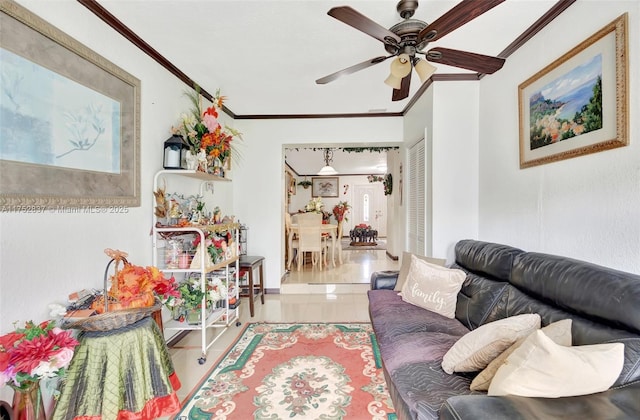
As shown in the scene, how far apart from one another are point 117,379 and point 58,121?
1.33 metres

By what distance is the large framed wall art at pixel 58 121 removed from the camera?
1.30 metres

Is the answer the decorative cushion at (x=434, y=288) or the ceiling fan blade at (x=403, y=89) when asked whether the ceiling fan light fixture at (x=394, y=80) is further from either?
the decorative cushion at (x=434, y=288)

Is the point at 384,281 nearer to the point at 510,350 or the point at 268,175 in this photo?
the point at 510,350

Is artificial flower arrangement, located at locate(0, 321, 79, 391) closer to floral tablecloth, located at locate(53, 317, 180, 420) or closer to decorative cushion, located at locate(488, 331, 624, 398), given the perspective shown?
floral tablecloth, located at locate(53, 317, 180, 420)

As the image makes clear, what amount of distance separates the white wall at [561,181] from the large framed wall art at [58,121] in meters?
2.83

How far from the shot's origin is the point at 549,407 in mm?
882

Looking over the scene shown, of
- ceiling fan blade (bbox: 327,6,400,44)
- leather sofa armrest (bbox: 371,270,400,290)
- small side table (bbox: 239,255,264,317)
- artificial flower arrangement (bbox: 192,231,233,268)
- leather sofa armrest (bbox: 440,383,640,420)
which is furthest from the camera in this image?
small side table (bbox: 239,255,264,317)

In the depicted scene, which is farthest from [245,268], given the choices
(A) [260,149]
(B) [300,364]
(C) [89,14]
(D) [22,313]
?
(C) [89,14]

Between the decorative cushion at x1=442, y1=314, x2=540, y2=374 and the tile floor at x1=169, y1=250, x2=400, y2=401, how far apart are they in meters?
1.69

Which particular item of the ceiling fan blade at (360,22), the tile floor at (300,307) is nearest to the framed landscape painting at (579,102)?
the ceiling fan blade at (360,22)

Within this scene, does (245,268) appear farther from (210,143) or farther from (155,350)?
(155,350)

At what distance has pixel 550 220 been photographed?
188 cm

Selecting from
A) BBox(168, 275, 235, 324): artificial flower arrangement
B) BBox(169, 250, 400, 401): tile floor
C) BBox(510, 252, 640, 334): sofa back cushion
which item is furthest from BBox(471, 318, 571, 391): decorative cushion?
BBox(168, 275, 235, 324): artificial flower arrangement

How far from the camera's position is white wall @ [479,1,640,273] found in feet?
4.48
